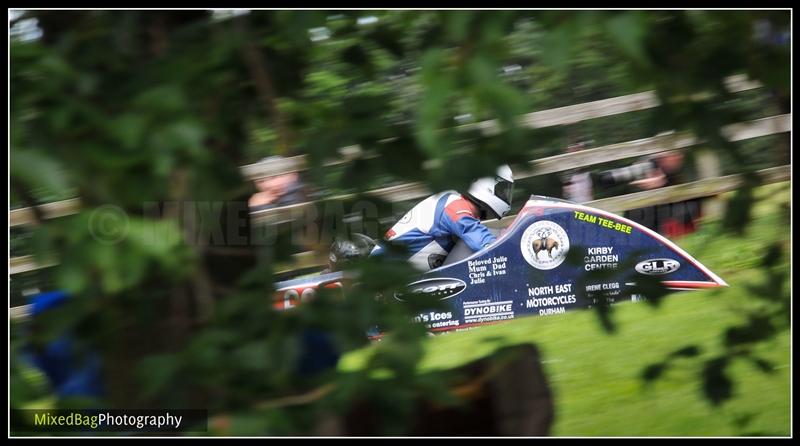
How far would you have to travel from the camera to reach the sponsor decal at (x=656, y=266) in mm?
2069

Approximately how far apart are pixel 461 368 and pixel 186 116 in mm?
822

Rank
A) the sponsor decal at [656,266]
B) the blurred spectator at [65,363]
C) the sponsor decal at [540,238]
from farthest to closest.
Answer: the sponsor decal at [540,238]
the sponsor decal at [656,266]
the blurred spectator at [65,363]

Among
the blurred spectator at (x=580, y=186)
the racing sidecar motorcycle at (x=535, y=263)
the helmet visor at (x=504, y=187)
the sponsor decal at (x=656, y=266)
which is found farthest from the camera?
the blurred spectator at (x=580, y=186)

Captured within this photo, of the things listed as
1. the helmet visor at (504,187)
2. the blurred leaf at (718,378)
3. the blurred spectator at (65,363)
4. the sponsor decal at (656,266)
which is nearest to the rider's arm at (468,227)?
the sponsor decal at (656,266)

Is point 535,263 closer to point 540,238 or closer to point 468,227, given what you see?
point 540,238

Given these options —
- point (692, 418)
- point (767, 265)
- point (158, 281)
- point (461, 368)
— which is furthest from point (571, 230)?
point (158, 281)

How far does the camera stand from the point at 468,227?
17.6ft

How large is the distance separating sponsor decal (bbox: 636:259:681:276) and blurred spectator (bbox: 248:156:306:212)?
71 cm

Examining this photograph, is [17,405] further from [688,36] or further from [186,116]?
[688,36]

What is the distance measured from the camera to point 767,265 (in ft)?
7.51

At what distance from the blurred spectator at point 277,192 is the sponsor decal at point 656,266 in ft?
2.32

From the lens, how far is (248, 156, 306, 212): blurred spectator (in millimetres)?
1978

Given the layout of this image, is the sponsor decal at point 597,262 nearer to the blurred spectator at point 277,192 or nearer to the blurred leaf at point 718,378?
the blurred leaf at point 718,378

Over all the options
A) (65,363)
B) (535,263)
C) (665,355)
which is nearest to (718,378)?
(665,355)
